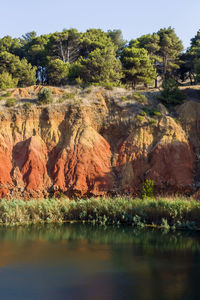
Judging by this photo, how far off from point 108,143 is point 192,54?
23.6 m

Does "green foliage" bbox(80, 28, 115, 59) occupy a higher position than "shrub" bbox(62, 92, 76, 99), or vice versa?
"green foliage" bbox(80, 28, 115, 59)

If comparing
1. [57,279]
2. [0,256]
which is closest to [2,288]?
[57,279]

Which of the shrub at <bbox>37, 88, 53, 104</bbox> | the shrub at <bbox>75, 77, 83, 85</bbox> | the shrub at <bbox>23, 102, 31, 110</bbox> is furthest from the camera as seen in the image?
the shrub at <bbox>75, 77, 83, 85</bbox>

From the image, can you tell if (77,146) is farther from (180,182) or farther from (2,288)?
(2,288)

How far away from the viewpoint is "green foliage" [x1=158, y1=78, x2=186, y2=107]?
3709 cm

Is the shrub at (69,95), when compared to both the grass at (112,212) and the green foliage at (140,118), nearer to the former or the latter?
the green foliage at (140,118)

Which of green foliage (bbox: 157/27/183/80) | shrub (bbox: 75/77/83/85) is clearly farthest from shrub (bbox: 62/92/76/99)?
green foliage (bbox: 157/27/183/80)

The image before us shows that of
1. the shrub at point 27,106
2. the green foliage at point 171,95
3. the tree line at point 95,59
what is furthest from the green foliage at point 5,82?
the green foliage at point 171,95

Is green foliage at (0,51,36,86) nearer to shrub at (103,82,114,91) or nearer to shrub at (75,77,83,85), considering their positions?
shrub at (75,77,83,85)

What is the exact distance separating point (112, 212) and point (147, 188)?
21.6 ft

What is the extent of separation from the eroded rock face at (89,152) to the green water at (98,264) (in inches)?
367

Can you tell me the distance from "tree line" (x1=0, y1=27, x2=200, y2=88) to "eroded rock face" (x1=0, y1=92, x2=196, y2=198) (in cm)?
664

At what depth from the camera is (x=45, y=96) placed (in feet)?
117

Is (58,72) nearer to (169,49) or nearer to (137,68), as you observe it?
(137,68)
